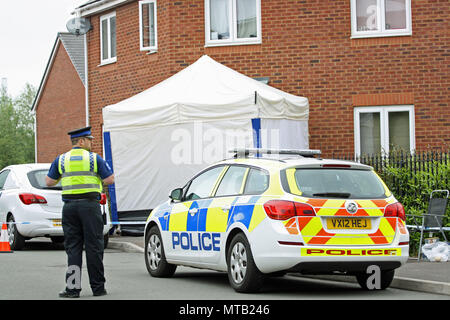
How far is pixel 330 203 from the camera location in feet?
30.4

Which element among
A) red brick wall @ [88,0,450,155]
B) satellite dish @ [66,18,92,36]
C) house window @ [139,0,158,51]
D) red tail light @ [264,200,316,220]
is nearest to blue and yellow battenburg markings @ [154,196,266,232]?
red tail light @ [264,200,316,220]

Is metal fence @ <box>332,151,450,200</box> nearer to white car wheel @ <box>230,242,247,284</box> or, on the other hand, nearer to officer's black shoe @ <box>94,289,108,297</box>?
white car wheel @ <box>230,242,247,284</box>

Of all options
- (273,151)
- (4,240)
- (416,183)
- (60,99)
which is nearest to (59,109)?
(60,99)

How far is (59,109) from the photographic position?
101ft

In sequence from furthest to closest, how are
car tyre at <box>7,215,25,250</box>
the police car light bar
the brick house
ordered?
1. the brick house
2. car tyre at <box>7,215,25,250</box>
3. the police car light bar

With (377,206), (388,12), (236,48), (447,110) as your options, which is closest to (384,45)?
(388,12)

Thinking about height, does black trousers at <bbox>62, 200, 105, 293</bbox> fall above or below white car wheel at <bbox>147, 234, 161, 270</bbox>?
above

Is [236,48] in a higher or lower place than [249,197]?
higher

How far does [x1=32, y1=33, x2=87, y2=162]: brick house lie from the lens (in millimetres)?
29031

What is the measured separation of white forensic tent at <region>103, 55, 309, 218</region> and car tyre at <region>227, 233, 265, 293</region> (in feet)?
23.6

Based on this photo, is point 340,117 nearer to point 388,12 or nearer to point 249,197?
point 388,12

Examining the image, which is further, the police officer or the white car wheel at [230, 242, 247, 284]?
the white car wheel at [230, 242, 247, 284]

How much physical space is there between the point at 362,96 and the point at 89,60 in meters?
8.55

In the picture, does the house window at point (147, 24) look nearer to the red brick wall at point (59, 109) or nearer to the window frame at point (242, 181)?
the red brick wall at point (59, 109)
